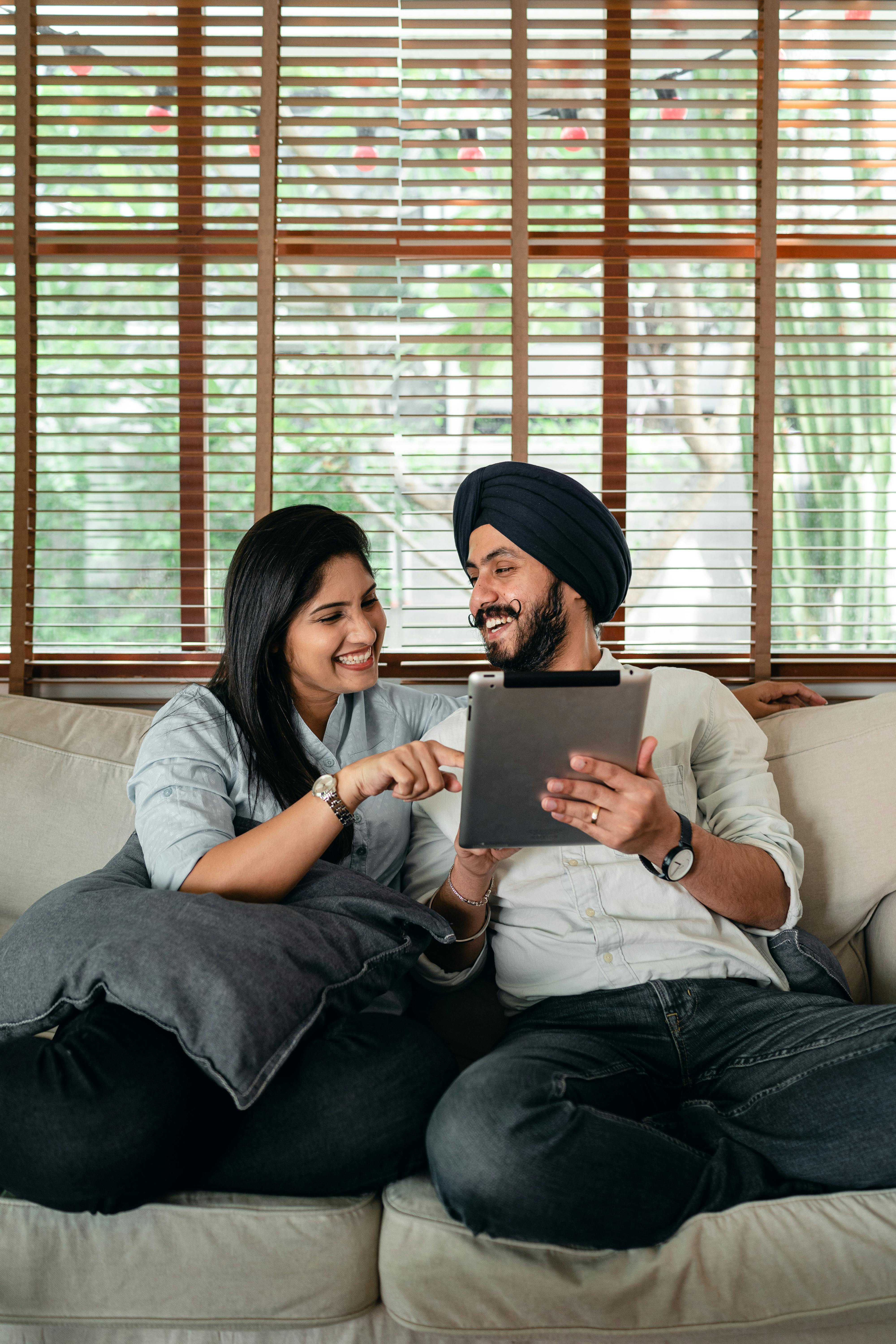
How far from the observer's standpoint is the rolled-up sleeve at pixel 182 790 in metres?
1.40

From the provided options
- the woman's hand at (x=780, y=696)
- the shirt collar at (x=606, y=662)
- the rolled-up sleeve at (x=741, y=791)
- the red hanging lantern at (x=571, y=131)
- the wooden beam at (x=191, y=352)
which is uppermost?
the red hanging lantern at (x=571, y=131)

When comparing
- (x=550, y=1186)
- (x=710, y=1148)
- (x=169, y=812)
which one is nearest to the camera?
(x=550, y=1186)

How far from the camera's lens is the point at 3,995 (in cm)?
122

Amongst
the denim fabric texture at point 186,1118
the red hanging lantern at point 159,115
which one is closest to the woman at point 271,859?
the denim fabric texture at point 186,1118

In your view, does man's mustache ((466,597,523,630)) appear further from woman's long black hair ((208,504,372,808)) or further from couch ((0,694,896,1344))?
couch ((0,694,896,1344))

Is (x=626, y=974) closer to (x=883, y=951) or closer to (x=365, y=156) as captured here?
(x=883, y=951)

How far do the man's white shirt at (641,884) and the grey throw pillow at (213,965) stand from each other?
0.70 feet

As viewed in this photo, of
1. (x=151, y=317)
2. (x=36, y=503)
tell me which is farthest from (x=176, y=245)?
(x=36, y=503)

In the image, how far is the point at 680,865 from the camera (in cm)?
135

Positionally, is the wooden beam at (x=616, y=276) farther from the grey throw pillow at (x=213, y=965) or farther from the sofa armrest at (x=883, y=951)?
the grey throw pillow at (x=213, y=965)

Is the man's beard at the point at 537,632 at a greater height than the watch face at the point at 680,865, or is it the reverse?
the man's beard at the point at 537,632

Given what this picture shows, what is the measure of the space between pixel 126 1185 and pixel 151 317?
1864 mm

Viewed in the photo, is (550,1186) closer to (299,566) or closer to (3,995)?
(3,995)

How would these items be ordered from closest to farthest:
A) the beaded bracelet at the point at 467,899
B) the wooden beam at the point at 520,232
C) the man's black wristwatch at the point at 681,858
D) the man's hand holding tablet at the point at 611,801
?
the man's hand holding tablet at the point at 611,801, the man's black wristwatch at the point at 681,858, the beaded bracelet at the point at 467,899, the wooden beam at the point at 520,232
